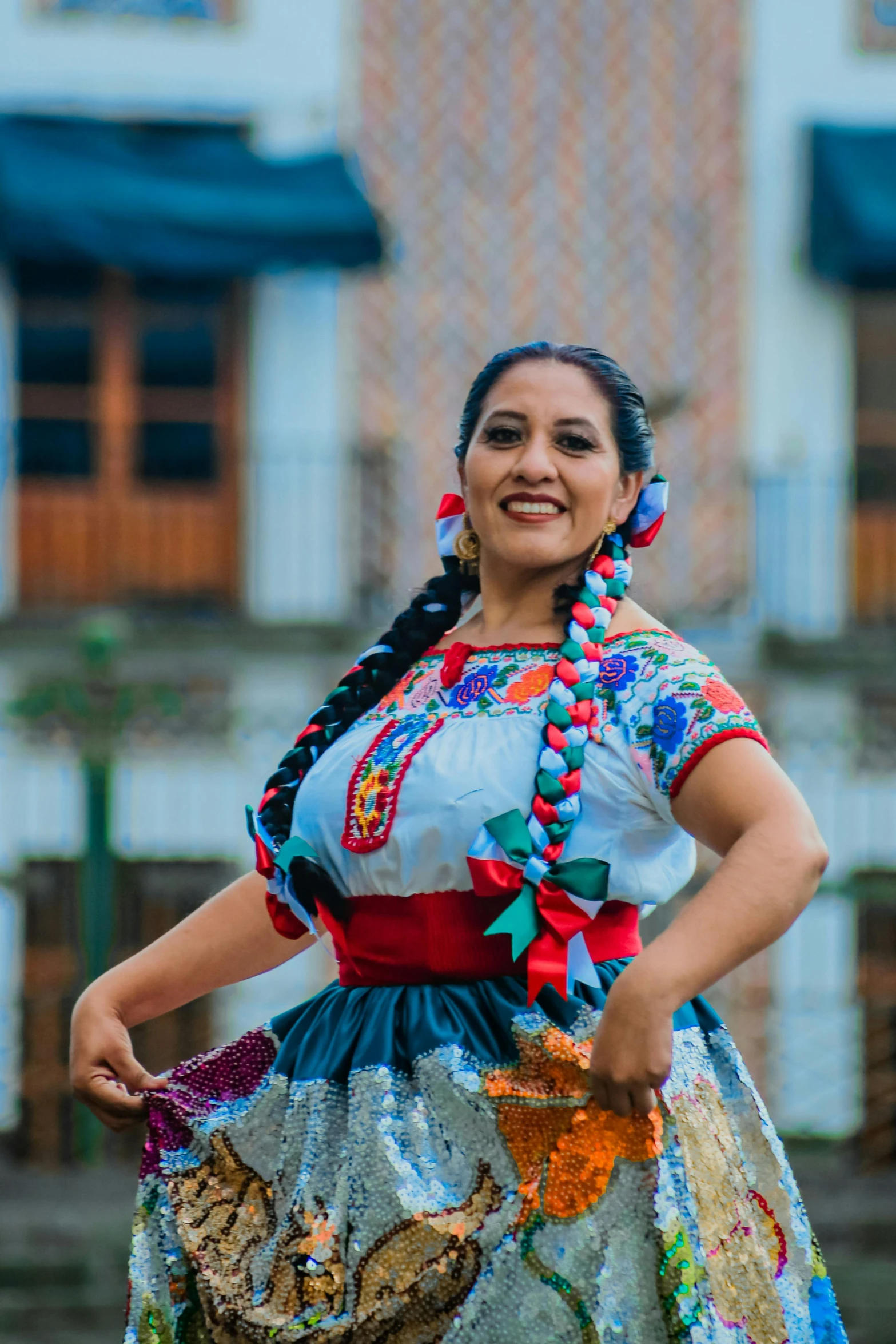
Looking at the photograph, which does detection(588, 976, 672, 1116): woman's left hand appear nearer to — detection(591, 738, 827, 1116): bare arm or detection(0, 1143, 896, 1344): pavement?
detection(591, 738, 827, 1116): bare arm

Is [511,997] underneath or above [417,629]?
underneath

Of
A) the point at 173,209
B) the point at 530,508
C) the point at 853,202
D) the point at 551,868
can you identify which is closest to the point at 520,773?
the point at 551,868

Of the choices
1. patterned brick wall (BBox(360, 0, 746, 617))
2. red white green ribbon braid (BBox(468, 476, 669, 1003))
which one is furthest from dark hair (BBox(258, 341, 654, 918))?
patterned brick wall (BBox(360, 0, 746, 617))

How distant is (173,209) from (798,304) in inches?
137

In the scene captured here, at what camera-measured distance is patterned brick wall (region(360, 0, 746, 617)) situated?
1090cm

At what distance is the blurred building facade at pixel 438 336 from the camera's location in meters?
10.7

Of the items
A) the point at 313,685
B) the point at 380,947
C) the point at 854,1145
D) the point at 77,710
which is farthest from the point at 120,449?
the point at 380,947

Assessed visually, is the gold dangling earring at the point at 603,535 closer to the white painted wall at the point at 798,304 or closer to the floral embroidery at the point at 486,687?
the floral embroidery at the point at 486,687

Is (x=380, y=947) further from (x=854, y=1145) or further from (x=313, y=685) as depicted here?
(x=313, y=685)

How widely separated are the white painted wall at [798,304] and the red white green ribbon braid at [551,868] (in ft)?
29.0

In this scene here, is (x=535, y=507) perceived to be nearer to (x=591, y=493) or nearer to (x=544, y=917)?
(x=591, y=493)

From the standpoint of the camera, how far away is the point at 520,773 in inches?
91.6

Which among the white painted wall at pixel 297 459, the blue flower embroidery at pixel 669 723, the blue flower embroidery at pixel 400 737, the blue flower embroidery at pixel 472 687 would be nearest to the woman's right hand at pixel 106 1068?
the blue flower embroidery at pixel 400 737

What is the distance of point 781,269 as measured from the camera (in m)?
11.1
